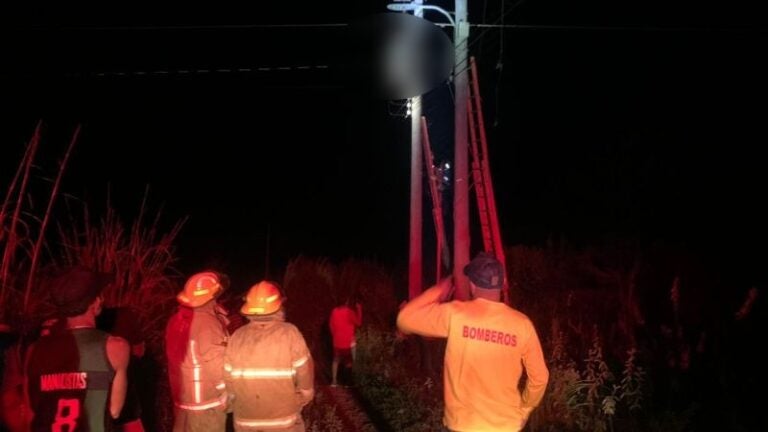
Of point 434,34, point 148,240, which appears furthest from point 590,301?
point 148,240

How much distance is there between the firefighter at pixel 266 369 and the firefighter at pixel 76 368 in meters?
0.82

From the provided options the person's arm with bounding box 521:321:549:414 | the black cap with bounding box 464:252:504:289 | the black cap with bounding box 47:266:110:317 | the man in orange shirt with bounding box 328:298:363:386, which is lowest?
the man in orange shirt with bounding box 328:298:363:386

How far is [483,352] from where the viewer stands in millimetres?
4520

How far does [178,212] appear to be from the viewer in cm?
6309

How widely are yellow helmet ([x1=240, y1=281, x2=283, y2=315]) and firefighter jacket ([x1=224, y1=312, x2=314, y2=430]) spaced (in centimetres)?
8

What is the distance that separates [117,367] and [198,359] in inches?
51.5

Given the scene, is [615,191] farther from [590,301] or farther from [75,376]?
[75,376]

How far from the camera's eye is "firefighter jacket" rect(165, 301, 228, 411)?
19.6 ft

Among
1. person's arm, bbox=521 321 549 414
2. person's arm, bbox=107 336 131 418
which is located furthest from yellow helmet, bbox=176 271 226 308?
person's arm, bbox=521 321 549 414

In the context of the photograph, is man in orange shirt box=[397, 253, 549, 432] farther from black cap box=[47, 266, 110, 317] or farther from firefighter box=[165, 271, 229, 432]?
firefighter box=[165, 271, 229, 432]

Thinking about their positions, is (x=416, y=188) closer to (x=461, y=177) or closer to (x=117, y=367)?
(x=461, y=177)

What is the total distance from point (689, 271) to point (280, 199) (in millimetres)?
61511

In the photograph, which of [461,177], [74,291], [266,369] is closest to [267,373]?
[266,369]

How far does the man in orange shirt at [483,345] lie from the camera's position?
451 cm
